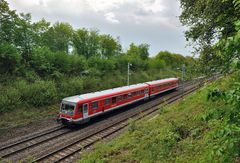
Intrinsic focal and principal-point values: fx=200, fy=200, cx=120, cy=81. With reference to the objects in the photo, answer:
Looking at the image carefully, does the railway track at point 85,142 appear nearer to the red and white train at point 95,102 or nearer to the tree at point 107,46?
the red and white train at point 95,102

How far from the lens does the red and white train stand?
1563cm

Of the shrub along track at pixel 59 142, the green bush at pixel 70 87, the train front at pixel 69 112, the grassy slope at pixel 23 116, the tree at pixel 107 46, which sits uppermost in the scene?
the tree at pixel 107 46

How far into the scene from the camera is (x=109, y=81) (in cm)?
3044

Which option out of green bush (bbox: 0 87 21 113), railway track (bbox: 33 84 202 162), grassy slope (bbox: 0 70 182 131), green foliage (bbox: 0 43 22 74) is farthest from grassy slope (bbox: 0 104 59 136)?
railway track (bbox: 33 84 202 162)

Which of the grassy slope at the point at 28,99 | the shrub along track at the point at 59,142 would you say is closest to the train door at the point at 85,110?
the shrub along track at the point at 59,142

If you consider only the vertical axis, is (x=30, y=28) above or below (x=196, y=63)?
above

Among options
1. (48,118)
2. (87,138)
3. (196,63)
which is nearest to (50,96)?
(48,118)

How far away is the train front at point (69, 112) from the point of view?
15422 millimetres

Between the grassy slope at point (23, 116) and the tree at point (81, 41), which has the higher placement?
the tree at point (81, 41)

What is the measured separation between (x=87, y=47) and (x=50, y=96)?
16.7 meters

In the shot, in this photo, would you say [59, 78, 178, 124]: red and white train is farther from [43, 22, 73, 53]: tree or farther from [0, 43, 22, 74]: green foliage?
[43, 22, 73, 53]: tree

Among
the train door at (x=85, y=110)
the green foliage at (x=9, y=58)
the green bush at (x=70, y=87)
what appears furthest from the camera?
the green bush at (x=70, y=87)

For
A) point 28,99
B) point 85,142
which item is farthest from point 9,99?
point 85,142

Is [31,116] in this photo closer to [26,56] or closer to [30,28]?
[26,56]
